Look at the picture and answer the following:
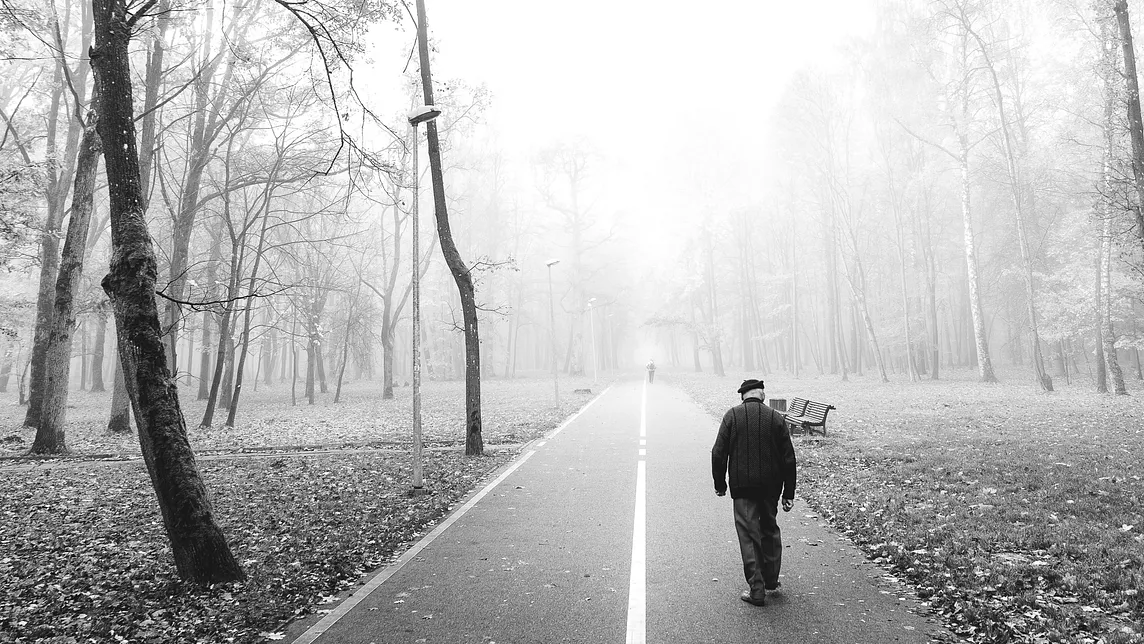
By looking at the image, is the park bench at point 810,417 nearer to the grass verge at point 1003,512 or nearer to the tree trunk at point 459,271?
the grass verge at point 1003,512

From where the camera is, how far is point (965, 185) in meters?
26.2

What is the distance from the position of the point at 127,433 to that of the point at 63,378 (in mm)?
3661

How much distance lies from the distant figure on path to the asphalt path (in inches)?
12.0

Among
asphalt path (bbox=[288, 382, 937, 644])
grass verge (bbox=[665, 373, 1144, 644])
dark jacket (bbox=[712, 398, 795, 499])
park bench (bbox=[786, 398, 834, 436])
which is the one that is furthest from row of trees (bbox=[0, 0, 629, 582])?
park bench (bbox=[786, 398, 834, 436])

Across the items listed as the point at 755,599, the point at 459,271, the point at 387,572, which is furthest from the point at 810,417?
the point at 387,572

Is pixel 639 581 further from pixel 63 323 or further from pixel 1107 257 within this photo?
pixel 1107 257

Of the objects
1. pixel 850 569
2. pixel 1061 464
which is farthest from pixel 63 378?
pixel 1061 464

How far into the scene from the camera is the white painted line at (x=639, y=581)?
14.1ft

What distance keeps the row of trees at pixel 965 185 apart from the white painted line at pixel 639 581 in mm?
10353

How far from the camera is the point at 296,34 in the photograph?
44.8 feet

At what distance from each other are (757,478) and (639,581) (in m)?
1.38

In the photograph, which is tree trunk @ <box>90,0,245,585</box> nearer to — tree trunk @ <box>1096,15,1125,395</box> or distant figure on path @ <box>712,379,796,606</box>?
distant figure on path @ <box>712,379,796,606</box>

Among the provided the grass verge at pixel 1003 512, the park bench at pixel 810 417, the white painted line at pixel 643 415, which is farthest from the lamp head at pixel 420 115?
the park bench at pixel 810 417

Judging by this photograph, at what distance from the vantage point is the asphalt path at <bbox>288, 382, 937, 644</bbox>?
4.29 meters
